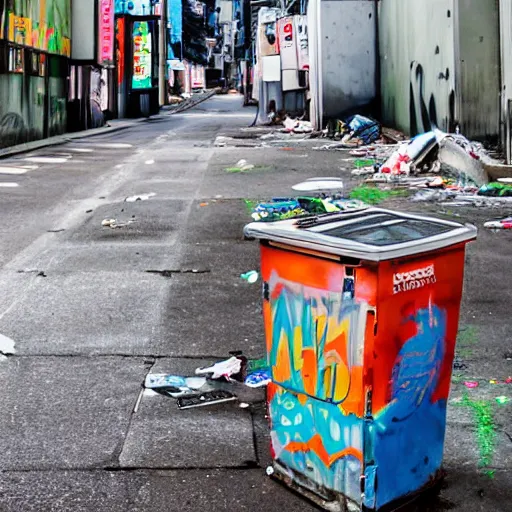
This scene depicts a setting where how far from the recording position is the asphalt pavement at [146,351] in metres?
3.70

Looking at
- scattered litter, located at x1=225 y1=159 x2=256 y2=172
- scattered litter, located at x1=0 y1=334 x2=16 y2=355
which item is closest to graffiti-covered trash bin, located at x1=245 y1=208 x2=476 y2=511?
scattered litter, located at x1=0 y1=334 x2=16 y2=355

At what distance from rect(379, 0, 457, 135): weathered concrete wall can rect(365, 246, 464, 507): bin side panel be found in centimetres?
1227

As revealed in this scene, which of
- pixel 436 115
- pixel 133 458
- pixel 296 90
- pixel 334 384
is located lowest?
pixel 133 458

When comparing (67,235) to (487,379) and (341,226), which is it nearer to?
(487,379)

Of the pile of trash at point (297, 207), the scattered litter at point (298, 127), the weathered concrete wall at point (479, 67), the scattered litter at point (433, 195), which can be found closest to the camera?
the pile of trash at point (297, 207)

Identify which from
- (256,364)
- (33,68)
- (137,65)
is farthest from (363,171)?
(137,65)

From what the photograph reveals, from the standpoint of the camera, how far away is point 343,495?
3.40 meters

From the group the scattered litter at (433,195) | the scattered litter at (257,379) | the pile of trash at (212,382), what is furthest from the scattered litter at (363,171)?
the scattered litter at (257,379)

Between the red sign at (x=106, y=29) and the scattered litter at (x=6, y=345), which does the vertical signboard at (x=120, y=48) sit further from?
the scattered litter at (x=6, y=345)

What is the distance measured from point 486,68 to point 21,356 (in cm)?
1123

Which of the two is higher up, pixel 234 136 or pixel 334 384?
pixel 234 136

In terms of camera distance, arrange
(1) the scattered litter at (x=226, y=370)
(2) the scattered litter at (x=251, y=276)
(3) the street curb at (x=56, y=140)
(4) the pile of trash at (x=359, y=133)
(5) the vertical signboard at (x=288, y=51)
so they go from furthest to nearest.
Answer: (5) the vertical signboard at (x=288, y=51) → (4) the pile of trash at (x=359, y=133) → (3) the street curb at (x=56, y=140) → (2) the scattered litter at (x=251, y=276) → (1) the scattered litter at (x=226, y=370)

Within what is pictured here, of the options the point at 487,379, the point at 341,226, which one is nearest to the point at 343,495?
the point at 341,226

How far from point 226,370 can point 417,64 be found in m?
14.9
